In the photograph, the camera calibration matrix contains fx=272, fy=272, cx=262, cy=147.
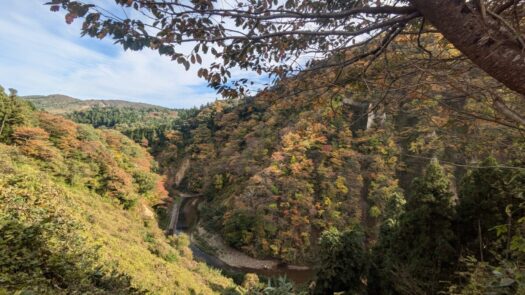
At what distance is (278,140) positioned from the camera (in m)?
22.3

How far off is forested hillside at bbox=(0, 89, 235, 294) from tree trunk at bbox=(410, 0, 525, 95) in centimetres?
376

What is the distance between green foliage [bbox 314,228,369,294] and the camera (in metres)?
8.42

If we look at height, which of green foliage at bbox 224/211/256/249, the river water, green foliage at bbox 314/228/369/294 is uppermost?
green foliage at bbox 314/228/369/294

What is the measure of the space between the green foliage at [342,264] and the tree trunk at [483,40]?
8385 millimetres

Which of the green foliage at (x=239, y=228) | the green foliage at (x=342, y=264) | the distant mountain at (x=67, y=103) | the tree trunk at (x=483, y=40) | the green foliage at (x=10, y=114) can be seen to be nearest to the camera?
the tree trunk at (x=483, y=40)

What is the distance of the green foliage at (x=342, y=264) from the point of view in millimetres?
8422

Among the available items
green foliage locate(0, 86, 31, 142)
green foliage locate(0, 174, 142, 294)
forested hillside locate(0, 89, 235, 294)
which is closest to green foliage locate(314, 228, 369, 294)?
forested hillside locate(0, 89, 235, 294)

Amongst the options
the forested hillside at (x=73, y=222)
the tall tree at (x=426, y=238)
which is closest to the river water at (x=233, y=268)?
the forested hillside at (x=73, y=222)

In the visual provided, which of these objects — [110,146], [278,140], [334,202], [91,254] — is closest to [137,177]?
[110,146]

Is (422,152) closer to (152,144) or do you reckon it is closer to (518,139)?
(518,139)

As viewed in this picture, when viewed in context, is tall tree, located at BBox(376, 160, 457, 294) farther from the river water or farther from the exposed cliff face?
the exposed cliff face

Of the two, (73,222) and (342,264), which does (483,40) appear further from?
(342,264)

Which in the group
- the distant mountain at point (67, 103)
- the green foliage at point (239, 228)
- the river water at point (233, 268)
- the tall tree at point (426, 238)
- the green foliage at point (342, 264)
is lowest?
the river water at point (233, 268)

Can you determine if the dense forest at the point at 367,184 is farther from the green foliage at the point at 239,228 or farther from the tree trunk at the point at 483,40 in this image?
the tree trunk at the point at 483,40
